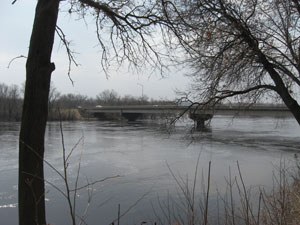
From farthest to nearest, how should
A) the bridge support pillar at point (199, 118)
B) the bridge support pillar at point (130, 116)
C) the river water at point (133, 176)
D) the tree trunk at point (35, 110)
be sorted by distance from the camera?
the bridge support pillar at point (130, 116) → the bridge support pillar at point (199, 118) → the river water at point (133, 176) → the tree trunk at point (35, 110)

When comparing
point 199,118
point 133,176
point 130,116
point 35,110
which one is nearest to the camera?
point 35,110

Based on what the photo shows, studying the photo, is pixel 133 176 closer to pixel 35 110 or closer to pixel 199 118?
pixel 199 118

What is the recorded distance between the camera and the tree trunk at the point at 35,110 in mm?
3154

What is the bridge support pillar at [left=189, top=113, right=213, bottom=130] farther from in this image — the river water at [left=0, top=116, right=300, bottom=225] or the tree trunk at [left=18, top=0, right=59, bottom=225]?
the tree trunk at [left=18, top=0, right=59, bottom=225]

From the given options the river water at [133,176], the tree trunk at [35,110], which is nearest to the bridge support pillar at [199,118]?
the river water at [133,176]

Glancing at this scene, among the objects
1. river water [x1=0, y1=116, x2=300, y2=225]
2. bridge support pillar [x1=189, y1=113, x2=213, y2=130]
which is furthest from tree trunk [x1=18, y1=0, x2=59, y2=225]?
bridge support pillar [x1=189, y1=113, x2=213, y2=130]

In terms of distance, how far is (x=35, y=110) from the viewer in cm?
317

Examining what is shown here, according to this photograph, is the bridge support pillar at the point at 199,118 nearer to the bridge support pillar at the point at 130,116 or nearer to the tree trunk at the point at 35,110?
the tree trunk at the point at 35,110

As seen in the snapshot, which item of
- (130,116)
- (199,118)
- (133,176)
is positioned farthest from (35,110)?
(130,116)

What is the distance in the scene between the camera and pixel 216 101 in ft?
32.2

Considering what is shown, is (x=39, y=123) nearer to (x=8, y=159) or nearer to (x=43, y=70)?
(x=43, y=70)

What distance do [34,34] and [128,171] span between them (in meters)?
13.0

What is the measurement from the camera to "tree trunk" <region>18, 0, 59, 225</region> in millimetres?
3154

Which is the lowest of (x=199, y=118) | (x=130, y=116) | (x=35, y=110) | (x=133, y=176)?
(x=133, y=176)
